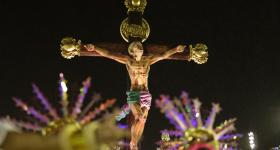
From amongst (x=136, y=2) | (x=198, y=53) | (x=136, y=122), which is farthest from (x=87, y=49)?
(x=198, y=53)

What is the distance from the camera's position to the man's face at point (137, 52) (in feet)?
33.1

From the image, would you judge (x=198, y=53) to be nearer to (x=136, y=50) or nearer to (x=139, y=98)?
(x=136, y=50)

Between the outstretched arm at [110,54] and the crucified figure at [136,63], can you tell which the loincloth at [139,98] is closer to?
the crucified figure at [136,63]

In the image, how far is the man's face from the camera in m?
10.1

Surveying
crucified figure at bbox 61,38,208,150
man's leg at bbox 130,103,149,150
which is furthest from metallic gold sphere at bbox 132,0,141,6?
man's leg at bbox 130,103,149,150

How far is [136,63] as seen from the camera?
10266mm

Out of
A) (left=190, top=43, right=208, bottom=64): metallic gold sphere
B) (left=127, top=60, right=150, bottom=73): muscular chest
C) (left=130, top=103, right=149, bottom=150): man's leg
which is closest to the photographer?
(left=130, top=103, right=149, bottom=150): man's leg

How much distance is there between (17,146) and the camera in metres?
4.03

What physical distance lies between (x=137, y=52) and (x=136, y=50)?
0.05 m

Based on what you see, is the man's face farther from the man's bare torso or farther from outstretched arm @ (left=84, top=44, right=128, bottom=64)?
outstretched arm @ (left=84, top=44, right=128, bottom=64)

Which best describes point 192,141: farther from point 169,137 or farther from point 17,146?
point 169,137

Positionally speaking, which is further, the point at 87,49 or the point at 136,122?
the point at 87,49

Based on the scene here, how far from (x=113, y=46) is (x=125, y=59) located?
439 mm

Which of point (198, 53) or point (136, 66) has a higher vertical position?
point (198, 53)
